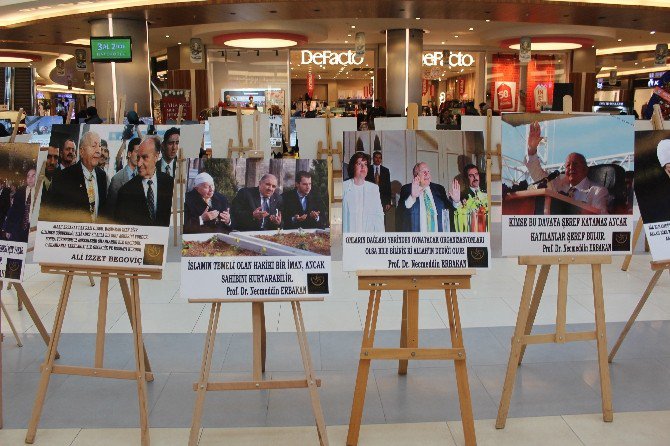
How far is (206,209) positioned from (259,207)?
252mm

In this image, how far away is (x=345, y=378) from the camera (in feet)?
13.2

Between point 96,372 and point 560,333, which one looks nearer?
point 96,372

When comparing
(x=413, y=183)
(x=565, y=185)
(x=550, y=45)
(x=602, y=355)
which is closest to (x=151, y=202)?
(x=413, y=183)

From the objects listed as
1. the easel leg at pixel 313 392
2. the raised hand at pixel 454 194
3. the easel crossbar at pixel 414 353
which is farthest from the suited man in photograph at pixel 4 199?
the raised hand at pixel 454 194

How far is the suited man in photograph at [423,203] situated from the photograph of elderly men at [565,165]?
39 centimetres

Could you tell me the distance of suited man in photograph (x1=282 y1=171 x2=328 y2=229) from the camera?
3324mm

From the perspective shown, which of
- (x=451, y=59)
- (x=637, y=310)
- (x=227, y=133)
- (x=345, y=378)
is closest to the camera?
(x=345, y=378)

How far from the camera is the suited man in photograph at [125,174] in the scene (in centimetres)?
347

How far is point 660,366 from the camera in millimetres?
4176

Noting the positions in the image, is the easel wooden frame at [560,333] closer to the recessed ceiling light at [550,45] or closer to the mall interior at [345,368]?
the mall interior at [345,368]

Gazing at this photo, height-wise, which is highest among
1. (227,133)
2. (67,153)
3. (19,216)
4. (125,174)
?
(227,133)

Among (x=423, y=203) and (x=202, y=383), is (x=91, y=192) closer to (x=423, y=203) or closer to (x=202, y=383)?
(x=202, y=383)

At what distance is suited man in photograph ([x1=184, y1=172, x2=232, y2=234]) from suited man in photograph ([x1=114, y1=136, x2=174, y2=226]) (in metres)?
0.17

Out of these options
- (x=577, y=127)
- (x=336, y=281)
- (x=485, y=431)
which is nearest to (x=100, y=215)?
(x=485, y=431)
